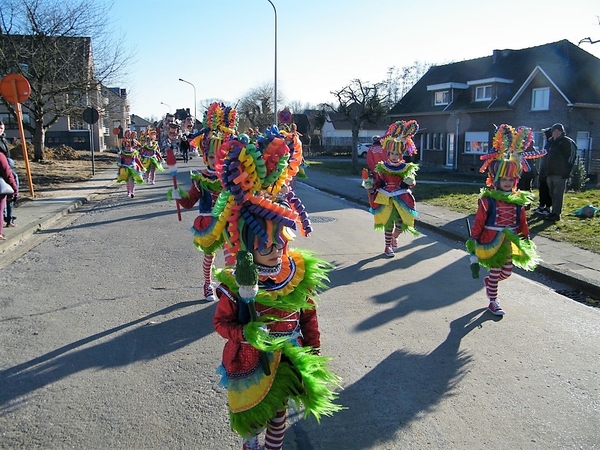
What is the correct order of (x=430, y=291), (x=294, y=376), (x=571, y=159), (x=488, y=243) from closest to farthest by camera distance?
(x=294, y=376) → (x=488, y=243) → (x=430, y=291) → (x=571, y=159)

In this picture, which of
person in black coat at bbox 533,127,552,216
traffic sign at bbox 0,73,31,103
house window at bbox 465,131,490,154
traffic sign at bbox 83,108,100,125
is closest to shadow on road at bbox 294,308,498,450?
person in black coat at bbox 533,127,552,216

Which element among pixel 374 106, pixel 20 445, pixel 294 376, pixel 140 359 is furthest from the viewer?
pixel 374 106

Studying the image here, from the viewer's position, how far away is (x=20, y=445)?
3.37 meters

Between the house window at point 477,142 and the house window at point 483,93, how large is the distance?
2.33m

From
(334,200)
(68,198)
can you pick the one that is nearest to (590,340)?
(334,200)

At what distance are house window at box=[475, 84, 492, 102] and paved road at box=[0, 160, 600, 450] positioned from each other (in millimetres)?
25386

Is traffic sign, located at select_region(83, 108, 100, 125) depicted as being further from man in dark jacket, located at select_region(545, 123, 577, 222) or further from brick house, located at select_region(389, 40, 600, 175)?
brick house, located at select_region(389, 40, 600, 175)

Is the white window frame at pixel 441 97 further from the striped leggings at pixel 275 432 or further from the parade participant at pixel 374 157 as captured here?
the striped leggings at pixel 275 432

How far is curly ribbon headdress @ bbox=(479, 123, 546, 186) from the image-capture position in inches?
234

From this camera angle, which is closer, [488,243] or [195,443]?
[195,443]

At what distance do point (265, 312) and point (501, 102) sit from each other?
2951cm

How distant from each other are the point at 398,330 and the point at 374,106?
24894mm

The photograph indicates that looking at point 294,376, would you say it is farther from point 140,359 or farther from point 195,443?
point 140,359

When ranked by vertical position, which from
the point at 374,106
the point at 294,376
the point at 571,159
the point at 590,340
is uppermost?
the point at 374,106
